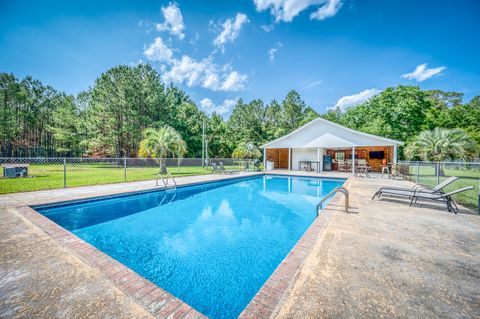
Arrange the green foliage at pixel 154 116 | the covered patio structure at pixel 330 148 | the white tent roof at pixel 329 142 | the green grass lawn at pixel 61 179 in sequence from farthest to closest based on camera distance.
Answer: the green foliage at pixel 154 116 < the covered patio structure at pixel 330 148 < the white tent roof at pixel 329 142 < the green grass lawn at pixel 61 179

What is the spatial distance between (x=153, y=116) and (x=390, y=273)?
33551mm

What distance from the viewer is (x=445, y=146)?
14906 millimetres

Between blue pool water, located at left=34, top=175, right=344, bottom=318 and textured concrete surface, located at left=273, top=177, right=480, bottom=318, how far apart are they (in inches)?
45.5

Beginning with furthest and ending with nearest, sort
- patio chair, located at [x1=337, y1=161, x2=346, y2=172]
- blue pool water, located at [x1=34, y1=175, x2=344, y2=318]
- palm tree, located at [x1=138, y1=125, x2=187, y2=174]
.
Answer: patio chair, located at [x1=337, y1=161, x2=346, y2=172] < palm tree, located at [x1=138, y1=125, x2=187, y2=174] < blue pool water, located at [x1=34, y1=175, x2=344, y2=318]

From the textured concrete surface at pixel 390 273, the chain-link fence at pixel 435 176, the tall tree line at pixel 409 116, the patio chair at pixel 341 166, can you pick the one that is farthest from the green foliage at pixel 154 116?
the textured concrete surface at pixel 390 273

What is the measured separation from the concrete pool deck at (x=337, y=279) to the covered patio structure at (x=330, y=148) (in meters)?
14.3

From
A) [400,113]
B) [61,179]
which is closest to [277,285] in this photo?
[61,179]

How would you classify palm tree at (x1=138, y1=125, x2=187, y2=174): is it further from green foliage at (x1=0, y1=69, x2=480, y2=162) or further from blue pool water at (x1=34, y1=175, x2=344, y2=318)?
green foliage at (x1=0, y1=69, x2=480, y2=162)

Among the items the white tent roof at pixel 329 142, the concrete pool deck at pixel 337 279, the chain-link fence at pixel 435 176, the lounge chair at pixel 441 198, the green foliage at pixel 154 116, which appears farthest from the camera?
the green foliage at pixel 154 116

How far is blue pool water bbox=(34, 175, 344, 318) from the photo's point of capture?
3.19 metres

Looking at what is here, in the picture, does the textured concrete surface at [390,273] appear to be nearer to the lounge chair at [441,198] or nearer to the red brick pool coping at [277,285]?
the red brick pool coping at [277,285]

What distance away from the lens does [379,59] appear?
16.6m

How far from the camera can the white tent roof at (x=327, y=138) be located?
1659 cm

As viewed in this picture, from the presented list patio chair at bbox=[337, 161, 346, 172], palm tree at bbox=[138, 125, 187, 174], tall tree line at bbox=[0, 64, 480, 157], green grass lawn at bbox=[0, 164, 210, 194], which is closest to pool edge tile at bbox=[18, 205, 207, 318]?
green grass lawn at bbox=[0, 164, 210, 194]
